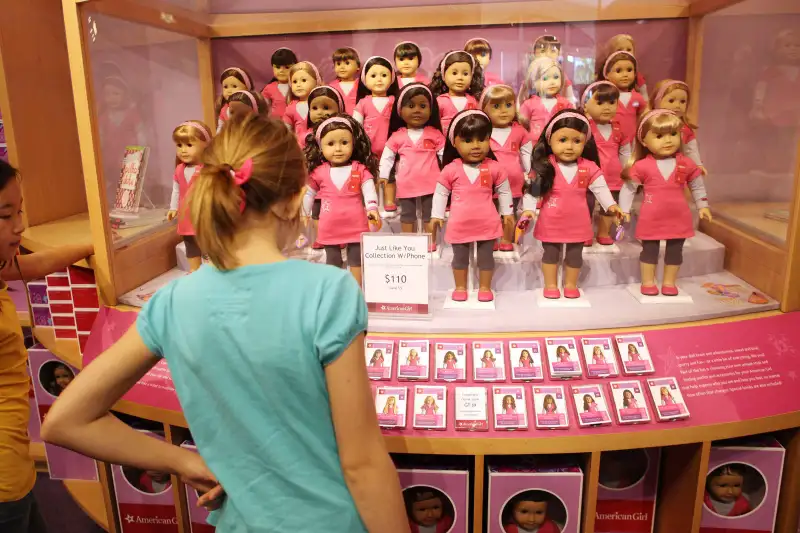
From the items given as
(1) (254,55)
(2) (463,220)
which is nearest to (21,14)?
(1) (254,55)

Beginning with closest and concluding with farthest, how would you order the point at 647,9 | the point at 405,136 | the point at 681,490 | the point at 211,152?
the point at 211,152
the point at 681,490
the point at 405,136
the point at 647,9

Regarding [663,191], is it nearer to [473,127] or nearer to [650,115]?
[650,115]

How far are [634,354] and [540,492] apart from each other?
438 mm

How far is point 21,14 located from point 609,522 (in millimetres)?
2683

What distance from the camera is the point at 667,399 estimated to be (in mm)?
1595

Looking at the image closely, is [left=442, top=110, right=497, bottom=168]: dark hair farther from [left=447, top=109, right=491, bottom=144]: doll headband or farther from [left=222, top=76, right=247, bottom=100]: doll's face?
[left=222, top=76, right=247, bottom=100]: doll's face

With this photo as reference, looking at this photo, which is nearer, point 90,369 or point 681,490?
point 90,369

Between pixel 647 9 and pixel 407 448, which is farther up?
pixel 647 9

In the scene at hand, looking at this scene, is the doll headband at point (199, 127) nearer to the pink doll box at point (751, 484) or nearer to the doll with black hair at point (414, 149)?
the doll with black hair at point (414, 149)

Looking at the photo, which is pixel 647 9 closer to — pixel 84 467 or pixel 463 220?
pixel 463 220

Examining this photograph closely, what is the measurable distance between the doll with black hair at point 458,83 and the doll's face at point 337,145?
1.51 feet

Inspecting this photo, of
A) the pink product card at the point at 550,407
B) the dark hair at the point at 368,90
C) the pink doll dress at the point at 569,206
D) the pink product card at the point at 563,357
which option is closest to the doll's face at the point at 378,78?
the dark hair at the point at 368,90

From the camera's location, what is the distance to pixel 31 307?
2209mm

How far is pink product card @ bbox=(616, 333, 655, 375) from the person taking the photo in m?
1.65
